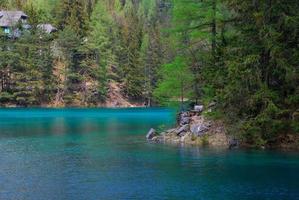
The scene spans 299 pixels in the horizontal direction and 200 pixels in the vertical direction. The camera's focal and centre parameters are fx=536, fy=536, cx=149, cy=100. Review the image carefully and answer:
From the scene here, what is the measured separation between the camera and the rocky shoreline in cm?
4606

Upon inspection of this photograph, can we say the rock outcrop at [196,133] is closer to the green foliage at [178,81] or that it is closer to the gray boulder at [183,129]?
the gray boulder at [183,129]

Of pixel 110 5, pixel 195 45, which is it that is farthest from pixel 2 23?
pixel 195 45

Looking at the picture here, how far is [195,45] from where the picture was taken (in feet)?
180

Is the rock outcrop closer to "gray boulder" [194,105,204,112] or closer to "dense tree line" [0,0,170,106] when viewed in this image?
"gray boulder" [194,105,204,112]

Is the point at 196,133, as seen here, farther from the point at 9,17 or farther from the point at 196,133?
the point at 9,17

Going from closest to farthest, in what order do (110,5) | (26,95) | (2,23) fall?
(26,95)
(2,23)
(110,5)

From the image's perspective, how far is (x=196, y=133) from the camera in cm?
4791

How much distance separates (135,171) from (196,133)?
51.6 feet

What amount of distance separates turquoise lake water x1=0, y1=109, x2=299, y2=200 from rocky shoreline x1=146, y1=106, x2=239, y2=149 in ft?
8.00

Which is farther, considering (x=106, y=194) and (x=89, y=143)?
(x=89, y=143)

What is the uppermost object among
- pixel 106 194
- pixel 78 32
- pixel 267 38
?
pixel 78 32

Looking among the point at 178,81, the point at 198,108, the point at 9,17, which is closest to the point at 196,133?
the point at 198,108

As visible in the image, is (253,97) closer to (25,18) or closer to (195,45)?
(195,45)

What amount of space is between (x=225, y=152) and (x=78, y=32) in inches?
3441
